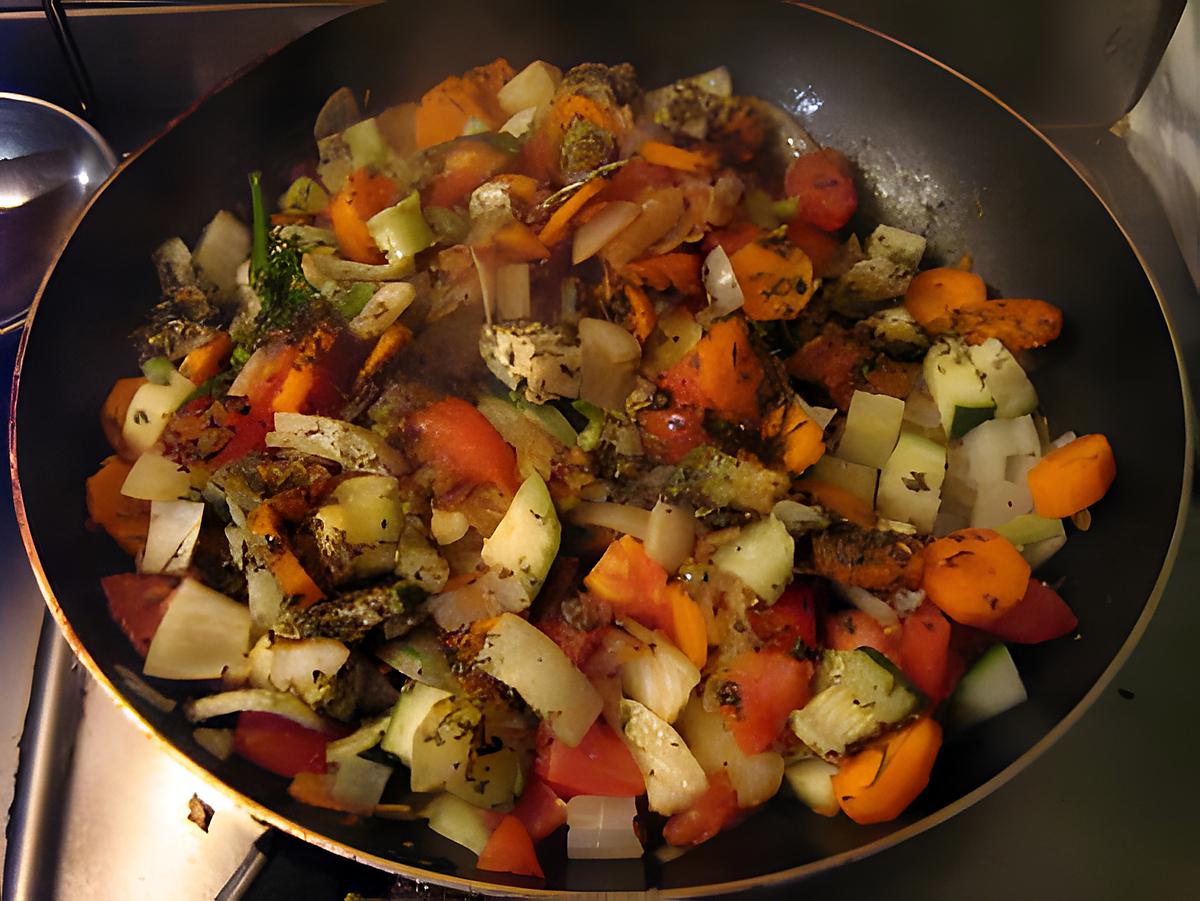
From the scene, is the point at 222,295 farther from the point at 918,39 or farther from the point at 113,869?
the point at 918,39

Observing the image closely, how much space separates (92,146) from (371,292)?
99 cm

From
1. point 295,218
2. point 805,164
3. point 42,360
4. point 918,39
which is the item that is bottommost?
point 42,360

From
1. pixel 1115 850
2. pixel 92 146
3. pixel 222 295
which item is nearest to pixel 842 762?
pixel 1115 850

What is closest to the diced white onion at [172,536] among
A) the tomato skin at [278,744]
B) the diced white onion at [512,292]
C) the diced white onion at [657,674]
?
the tomato skin at [278,744]

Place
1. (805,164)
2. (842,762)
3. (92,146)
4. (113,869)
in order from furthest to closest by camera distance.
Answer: (92,146) < (805,164) < (113,869) < (842,762)

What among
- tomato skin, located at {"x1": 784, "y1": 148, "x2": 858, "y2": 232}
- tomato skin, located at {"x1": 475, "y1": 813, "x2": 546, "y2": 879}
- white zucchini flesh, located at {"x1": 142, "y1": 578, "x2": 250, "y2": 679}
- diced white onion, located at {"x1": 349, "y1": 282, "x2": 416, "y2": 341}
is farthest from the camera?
tomato skin, located at {"x1": 784, "y1": 148, "x2": 858, "y2": 232}

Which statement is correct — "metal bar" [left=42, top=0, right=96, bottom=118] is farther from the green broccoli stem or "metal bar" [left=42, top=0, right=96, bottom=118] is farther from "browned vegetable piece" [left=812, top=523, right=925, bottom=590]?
"browned vegetable piece" [left=812, top=523, right=925, bottom=590]

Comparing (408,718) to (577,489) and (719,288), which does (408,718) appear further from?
(719,288)

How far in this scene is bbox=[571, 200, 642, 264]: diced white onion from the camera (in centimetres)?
161

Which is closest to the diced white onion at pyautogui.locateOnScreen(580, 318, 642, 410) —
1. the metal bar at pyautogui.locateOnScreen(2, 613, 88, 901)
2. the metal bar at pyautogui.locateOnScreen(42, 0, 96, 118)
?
the metal bar at pyautogui.locateOnScreen(2, 613, 88, 901)

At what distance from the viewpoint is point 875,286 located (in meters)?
1.68

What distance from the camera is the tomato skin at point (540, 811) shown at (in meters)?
1.29

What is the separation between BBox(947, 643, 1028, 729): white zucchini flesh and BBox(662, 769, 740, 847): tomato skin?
0.38m

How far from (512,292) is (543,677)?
72 cm
